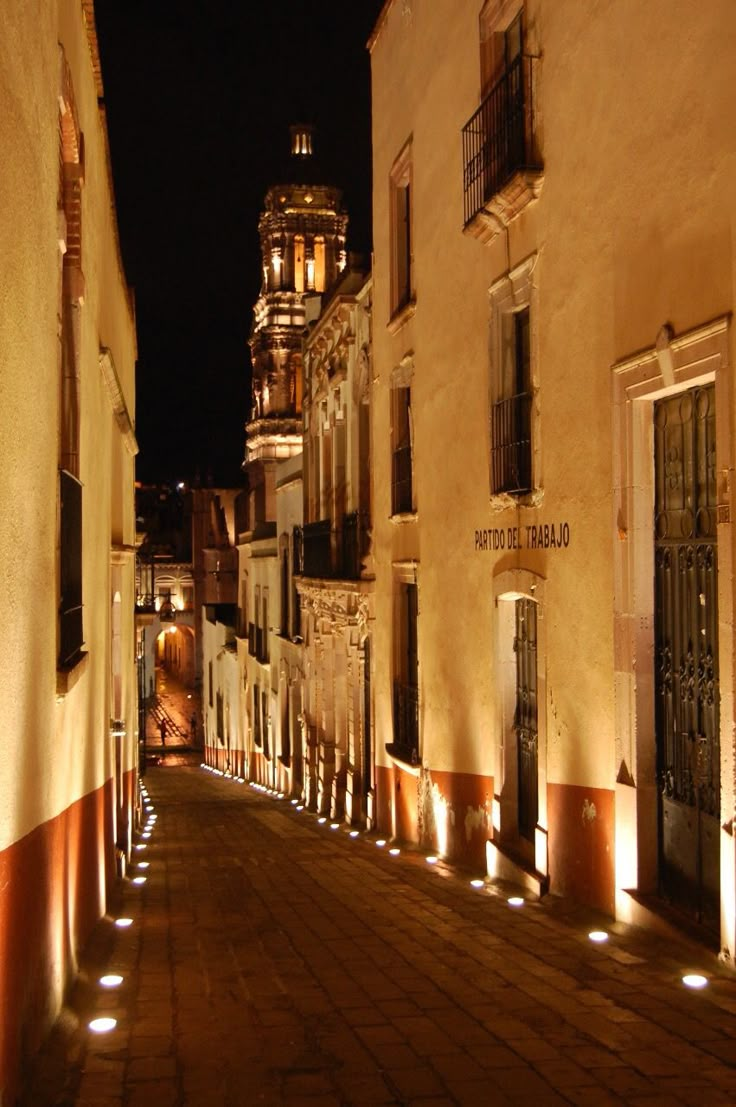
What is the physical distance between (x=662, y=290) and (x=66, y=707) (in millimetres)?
4682

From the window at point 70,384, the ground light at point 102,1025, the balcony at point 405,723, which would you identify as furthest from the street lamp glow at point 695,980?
the balcony at point 405,723

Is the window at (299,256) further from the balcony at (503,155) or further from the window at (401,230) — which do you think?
the balcony at (503,155)

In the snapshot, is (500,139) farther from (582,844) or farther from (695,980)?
(695,980)

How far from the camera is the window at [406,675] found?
48.9ft

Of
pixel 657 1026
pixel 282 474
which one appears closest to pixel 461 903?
pixel 657 1026

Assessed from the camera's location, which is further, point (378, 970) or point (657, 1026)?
point (378, 970)

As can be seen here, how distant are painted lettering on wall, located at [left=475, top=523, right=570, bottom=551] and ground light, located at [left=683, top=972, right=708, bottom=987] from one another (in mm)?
3640

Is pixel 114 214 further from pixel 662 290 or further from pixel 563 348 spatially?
pixel 662 290

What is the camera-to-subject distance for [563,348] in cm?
943

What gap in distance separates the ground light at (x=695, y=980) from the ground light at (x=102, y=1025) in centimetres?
318

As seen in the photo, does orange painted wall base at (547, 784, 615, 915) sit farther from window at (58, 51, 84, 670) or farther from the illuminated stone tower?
the illuminated stone tower

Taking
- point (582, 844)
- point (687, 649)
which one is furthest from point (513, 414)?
point (582, 844)

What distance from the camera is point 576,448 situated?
9.14m

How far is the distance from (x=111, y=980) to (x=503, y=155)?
772cm
